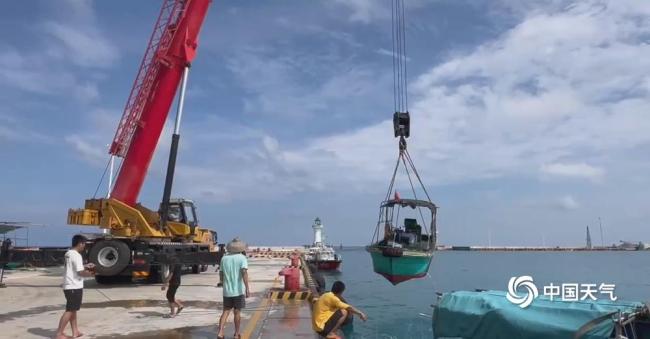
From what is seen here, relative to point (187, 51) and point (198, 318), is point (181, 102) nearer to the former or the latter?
point (187, 51)

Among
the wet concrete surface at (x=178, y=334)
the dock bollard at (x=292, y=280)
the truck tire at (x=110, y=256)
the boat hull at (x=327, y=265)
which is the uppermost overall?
the truck tire at (x=110, y=256)

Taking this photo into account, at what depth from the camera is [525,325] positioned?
10555 millimetres

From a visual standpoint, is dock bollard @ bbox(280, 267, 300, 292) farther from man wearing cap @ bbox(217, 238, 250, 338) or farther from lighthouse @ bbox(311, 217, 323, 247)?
lighthouse @ bbox(311, 217, 323, 247)

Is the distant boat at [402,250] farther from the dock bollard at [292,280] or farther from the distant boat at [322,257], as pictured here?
the distant boat at [322,257]

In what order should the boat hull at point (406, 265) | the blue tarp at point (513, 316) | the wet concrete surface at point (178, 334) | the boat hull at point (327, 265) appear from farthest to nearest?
1. the boat hull at point (327, 265)
2. the boat hull at point (406, 265)
3. the blue tarp at point (513, 316)
4. the wet concrete surface at point (178, 334)

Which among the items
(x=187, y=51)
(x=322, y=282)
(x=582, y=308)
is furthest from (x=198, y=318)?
(x=322, y=282)

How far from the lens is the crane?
17797 mm

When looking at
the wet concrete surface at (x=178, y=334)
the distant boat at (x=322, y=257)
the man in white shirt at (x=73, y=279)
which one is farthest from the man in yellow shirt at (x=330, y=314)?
the distant boat at (x=322, y=257)

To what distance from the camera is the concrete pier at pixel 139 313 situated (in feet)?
32.8

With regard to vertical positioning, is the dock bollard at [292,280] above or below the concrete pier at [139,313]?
above

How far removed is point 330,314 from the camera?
8094 millimetres

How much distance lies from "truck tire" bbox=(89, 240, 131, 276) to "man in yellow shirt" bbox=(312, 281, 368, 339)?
11317 mm

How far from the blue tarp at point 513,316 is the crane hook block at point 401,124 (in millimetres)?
6921

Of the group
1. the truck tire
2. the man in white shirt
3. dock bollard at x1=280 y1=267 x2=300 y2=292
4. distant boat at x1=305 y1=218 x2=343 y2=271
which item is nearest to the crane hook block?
dock bollard at x1=280 y1=267 x2=300 y2=292
